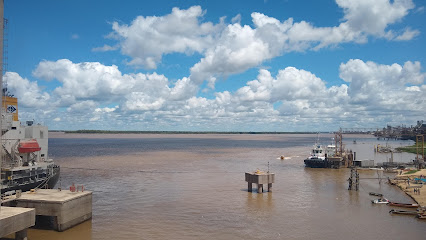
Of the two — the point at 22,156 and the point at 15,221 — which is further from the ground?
the point at 22,156

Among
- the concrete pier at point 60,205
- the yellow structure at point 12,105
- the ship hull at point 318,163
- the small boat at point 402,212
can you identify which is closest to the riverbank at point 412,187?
the small boat at point 402,212

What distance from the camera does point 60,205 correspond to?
74.3 ft

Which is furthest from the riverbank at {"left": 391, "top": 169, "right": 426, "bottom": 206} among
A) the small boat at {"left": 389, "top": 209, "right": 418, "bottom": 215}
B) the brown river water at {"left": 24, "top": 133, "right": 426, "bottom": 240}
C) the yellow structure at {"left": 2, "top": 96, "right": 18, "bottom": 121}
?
the yellow structure at {"left": 2, "top": 96, "right": 18, "bottom": 121}

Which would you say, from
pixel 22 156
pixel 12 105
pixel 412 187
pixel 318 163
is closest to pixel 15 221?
pixel 22 156

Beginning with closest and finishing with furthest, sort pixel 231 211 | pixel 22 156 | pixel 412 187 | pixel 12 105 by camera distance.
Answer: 1. pixel 231 211
2. pixel 22 156
3. pixel 12 105
4. pixel 412 187

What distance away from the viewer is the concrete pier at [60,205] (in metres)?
22.8

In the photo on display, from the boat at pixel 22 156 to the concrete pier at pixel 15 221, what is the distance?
30.0 feet

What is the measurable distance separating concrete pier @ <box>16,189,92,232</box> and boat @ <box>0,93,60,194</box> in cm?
534

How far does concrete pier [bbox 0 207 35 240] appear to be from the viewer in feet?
59.7

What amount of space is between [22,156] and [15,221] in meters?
19.1

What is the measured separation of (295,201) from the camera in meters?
34.6

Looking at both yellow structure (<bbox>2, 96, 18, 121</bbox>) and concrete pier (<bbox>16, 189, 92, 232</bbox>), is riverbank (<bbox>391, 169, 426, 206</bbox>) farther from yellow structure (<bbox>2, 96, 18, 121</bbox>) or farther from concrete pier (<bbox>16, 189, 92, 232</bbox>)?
yellow structure (<bbox>2, 96, 18, 121</bbox>)

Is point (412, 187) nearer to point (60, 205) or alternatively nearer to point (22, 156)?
point (60, 205)

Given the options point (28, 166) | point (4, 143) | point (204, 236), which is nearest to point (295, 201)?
point (204, 236)
